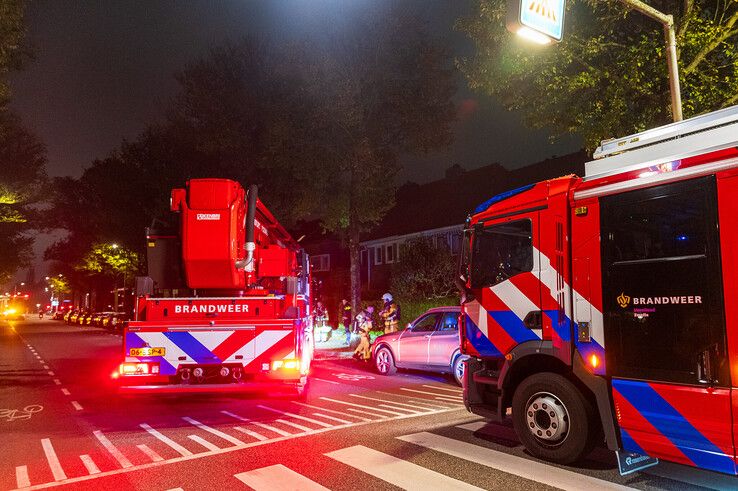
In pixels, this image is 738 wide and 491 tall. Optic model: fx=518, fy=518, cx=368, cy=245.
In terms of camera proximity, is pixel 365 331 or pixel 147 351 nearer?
pixel 147 351

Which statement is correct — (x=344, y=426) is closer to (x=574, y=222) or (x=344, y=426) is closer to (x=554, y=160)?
(x=574, y=222)

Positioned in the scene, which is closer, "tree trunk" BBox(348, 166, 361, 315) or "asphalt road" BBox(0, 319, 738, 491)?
"asphalt road" BBox(0, 319, 738, 491)

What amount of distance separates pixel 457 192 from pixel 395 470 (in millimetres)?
31170

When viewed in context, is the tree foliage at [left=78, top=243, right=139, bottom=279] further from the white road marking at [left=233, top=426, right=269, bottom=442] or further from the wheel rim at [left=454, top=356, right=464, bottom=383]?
the white road marking at [left=233, top=426, right=269, bottom=442]

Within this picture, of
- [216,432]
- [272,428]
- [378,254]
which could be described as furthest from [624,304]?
[378,254]

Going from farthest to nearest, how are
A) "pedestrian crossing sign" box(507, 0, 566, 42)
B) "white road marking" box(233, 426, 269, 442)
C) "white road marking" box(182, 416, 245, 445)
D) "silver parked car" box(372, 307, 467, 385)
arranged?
"silver parked car" box(372, 307, 467, 385), "white road marking" box(233, 426, 269, 442), "white road marking" box(182, 416, 245, 445), "pedestrian crossing sign" box(507, 0, 566, 42)

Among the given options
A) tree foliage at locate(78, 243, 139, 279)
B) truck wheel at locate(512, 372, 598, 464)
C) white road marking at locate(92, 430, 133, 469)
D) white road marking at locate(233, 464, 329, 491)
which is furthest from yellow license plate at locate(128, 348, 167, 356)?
tree foliage at locate(78, 243, 139, 279)

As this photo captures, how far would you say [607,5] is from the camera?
11078 mm

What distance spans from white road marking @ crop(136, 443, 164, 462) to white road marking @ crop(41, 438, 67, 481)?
85 cm

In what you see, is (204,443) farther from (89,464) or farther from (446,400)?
(446,400)

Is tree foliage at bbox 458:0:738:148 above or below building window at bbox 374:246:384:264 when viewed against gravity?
above

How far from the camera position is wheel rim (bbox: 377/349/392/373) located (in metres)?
12.6

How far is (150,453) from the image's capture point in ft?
19.5

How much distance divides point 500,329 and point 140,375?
5.50 m
